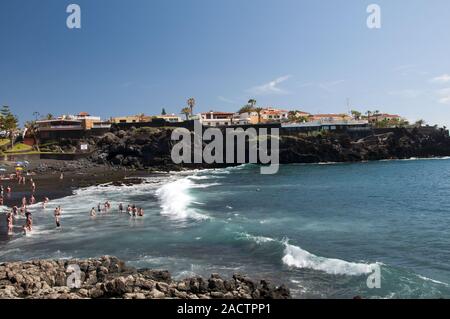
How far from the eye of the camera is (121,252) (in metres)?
26.2

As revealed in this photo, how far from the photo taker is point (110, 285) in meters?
16.8

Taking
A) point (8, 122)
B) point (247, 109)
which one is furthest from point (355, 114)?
point (8, 122)

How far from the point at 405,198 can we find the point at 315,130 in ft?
254

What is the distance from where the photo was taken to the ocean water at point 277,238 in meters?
21.5

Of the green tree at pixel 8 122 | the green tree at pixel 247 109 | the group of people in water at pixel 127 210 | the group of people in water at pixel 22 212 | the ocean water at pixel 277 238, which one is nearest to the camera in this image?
the ocean water at pixel 277 238

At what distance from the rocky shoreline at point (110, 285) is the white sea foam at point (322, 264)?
513cm

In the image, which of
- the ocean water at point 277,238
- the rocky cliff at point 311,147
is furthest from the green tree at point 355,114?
the ocean water at point 277,238

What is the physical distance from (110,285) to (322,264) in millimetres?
11867

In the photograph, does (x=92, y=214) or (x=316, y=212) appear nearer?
(x=92, y=214)

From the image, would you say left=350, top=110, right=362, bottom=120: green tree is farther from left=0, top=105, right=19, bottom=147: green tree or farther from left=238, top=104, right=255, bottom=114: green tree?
left=0, top=105, right=19, bottom=147: green tree

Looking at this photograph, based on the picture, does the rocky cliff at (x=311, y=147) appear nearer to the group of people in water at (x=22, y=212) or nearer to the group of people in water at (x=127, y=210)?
the group of people in water at (x=22, y=212)

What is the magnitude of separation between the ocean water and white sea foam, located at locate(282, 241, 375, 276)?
0.18ft
